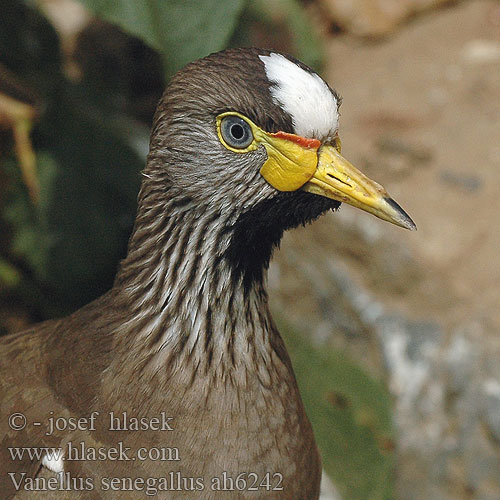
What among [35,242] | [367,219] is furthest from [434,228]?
[35,242]

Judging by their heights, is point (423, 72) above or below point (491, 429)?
above

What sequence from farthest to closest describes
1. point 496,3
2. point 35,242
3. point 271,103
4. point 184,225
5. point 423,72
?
point 496,3, point 423,72, point 35,242, point 184,225, point 271,103

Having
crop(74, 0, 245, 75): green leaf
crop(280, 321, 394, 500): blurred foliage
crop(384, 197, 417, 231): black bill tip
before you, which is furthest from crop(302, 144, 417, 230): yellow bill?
crop(280, 321, 394, 500): blurred foliage

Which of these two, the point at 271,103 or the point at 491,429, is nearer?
the point at 271,103

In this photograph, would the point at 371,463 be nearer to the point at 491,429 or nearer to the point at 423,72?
the point at 491,429

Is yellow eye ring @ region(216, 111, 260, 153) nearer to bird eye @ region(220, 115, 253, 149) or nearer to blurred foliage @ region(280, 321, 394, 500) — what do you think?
bird eye @ region(220, 115, 253, 149)

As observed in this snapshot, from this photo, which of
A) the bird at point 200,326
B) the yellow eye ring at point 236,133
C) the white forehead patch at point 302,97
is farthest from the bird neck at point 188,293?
the white forehead patch at point 302,97

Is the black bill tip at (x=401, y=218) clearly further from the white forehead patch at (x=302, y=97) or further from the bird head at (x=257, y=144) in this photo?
the white forehead patch at (x=302, y=97)
